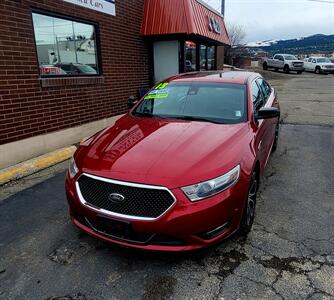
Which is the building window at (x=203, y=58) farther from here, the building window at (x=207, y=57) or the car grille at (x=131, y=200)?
the car grille at (x=131, y=200)

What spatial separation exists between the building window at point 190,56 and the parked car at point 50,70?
5.16 metres

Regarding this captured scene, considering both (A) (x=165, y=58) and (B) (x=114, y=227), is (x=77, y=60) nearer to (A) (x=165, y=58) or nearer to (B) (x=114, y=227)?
(A) (x=165, y=58)

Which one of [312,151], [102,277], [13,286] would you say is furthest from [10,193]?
[312,151]

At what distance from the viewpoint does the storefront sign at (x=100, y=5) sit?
7137 millimetres

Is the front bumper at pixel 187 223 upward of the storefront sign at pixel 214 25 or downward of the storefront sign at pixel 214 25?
downward

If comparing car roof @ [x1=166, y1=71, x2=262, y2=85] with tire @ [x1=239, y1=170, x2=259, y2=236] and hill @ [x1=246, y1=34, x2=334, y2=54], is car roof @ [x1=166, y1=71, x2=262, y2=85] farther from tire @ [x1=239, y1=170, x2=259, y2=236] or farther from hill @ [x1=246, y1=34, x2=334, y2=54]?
hill @ [x1=246, y1=34, x2=334, y2=54]

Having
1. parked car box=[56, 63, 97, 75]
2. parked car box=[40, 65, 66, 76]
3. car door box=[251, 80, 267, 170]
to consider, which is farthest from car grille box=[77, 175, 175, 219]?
parked car box=[56, 63, 97, 75]

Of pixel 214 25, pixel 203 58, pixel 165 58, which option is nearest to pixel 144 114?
pixel 165 58

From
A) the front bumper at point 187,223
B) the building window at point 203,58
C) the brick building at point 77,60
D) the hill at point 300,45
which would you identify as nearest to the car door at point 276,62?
the hill at point 300,45

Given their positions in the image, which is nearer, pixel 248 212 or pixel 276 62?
pixel 248 212

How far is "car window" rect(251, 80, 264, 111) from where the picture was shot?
4432mm

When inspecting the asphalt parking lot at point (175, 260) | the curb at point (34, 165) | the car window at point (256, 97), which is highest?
the car window at point (256, 97)

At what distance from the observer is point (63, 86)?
22.3 feet

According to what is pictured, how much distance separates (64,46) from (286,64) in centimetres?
3347
